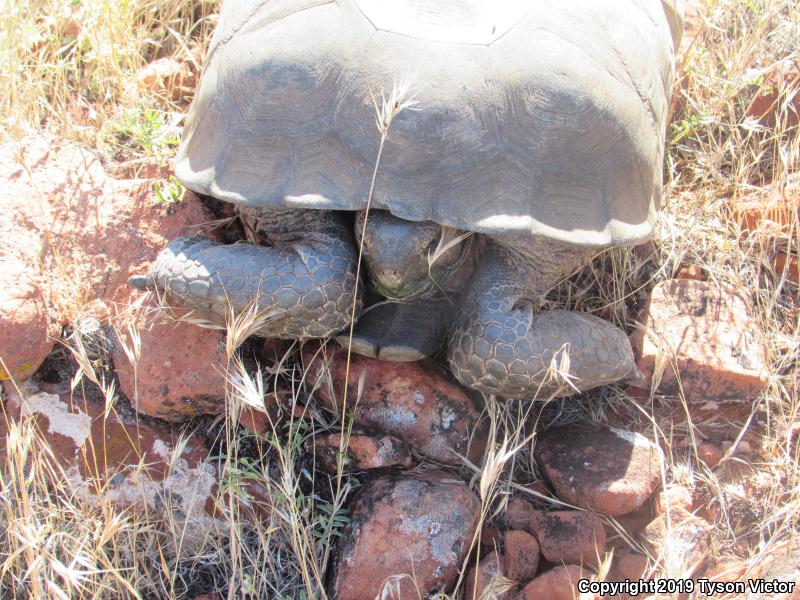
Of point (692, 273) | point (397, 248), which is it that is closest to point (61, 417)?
point (397, 248)

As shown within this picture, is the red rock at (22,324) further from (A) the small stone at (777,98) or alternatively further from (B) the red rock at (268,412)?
(A) the small stone at (777,98)

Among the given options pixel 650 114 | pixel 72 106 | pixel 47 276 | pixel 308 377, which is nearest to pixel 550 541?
pixel 308 377

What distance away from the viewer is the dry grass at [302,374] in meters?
2.02

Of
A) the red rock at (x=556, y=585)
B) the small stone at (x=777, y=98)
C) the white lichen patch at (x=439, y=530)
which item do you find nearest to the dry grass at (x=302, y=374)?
the small stone at (x=777, y=98)

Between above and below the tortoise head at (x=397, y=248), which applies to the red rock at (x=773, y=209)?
below

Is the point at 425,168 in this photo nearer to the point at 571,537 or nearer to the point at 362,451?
the point at 362,451

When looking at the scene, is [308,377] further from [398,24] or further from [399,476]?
[398,24]

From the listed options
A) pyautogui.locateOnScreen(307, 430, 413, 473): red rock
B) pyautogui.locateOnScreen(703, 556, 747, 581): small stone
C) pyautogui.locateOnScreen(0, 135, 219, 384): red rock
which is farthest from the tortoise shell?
pyautogui.locateOnScreen(703, 556, 747, 581): small stone

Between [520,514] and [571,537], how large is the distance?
18 cm

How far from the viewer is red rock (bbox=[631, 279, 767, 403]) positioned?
248cm

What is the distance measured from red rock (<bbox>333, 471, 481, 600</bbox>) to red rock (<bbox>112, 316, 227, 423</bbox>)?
617 mm

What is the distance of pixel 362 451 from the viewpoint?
2.23 meters

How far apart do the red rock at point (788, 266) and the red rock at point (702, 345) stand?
27cm

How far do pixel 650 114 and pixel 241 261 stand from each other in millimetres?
1499
